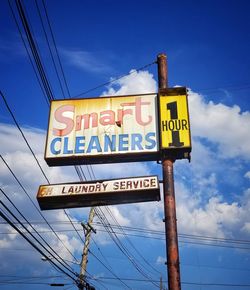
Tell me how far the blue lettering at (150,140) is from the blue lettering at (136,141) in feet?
0.55

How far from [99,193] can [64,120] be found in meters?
2.69

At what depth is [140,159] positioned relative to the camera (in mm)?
7660

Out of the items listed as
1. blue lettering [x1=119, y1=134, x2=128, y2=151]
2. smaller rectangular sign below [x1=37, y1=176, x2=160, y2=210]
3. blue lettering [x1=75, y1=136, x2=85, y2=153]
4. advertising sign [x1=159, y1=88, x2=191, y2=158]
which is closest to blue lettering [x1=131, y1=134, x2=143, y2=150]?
blue lettering [x1=119, y1=134, x2=128, y2=151]

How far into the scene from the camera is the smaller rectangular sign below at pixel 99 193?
6.57m

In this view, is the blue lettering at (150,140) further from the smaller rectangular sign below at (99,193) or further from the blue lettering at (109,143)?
the smaller rectangular sign below at (99,193)

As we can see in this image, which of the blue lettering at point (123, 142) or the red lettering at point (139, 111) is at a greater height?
the red lettering at point (139, 111)

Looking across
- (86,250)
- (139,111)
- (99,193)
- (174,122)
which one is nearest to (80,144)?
(99,193)

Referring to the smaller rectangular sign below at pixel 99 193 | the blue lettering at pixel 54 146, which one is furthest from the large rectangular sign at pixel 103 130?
the smaller rectangular sign below at pixel 99 193

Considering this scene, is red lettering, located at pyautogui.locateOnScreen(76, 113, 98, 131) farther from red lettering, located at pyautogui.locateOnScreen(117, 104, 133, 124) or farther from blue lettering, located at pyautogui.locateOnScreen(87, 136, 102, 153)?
red lettering, located at pyautogui.locateOnScreen(117, 104, 133, 124)

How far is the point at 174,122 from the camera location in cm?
760

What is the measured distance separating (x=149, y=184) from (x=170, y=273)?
183 centimetres

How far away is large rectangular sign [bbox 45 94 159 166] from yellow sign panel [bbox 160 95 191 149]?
248 mm

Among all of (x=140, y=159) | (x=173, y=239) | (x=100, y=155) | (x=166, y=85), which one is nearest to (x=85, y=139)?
(x=100, y=155)

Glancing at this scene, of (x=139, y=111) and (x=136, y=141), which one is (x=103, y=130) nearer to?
(x=136, y=141)
